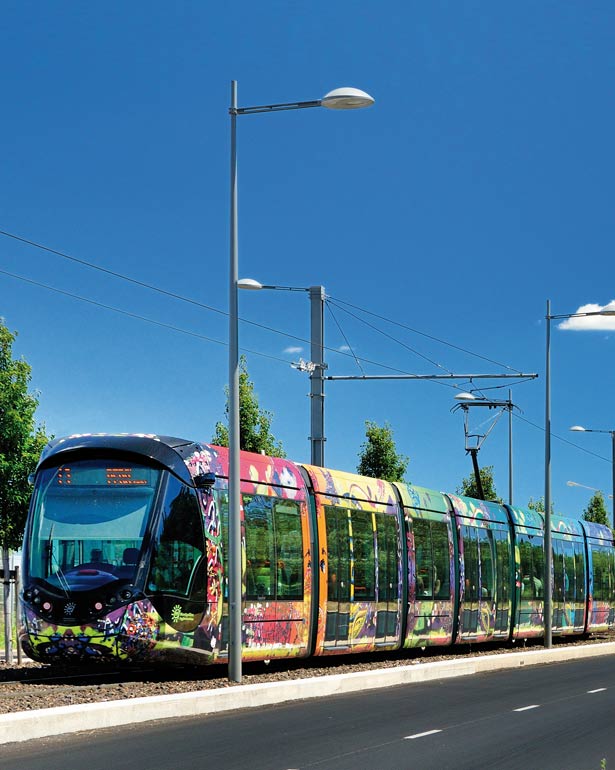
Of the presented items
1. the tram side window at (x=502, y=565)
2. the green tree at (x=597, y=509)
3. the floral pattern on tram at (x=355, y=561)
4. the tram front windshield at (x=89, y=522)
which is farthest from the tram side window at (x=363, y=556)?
the green tree at (x=597, y=509)

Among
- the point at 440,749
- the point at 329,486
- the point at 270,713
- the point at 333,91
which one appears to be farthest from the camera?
the point at 329,486

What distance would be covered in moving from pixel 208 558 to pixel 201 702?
3396mm

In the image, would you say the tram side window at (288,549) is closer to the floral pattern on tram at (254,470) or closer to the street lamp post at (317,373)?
the floral pattern on tram at (254,470)

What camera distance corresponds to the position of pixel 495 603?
104 feet

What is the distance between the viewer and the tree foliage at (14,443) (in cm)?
2905

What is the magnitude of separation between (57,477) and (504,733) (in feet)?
24.4

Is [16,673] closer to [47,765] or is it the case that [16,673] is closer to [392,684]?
[392,684]

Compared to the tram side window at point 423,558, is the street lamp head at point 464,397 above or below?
above

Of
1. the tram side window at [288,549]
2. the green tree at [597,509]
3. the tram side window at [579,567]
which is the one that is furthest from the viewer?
the green tree at [597,509]

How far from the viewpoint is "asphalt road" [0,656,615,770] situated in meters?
11.9

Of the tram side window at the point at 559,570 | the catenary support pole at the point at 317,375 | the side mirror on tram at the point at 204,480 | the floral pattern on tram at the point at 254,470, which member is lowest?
the tram side window at the point at 559,570

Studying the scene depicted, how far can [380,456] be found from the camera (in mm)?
52031

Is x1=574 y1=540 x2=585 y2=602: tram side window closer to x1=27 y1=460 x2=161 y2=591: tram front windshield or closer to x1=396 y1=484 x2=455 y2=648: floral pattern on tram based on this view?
x1=396 y1=484 x2=455 y2=648: floral pattern on tram

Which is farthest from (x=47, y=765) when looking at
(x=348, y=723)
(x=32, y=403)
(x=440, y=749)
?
(x=32, y=403)
